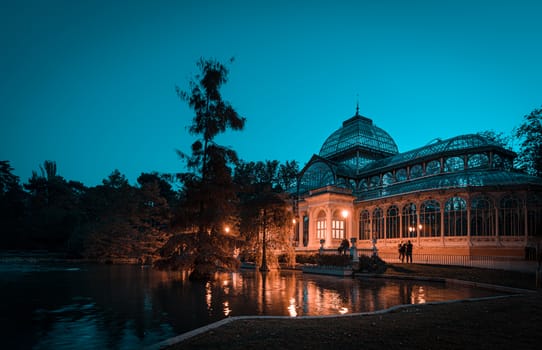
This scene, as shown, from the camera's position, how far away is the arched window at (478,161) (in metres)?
37.8

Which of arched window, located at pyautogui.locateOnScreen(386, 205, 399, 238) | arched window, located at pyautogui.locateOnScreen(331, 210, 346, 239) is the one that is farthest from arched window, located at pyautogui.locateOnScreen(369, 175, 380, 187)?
arched window, located at pyautogui.locateOnScreen(386, 205, 399, 238)

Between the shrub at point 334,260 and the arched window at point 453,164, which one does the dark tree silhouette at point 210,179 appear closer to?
the shrub at point 334,260

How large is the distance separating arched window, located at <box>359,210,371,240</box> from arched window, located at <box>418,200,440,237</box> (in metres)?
7.34

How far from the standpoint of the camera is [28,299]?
13414 millimetres

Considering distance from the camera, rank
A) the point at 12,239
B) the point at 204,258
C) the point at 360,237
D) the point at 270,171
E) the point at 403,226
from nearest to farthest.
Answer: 1. the point at 204,258
2. the point at 403,226
3. the point at 360,237
4. the point at 12,239
5. the point at 270,171

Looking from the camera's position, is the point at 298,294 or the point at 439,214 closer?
the point at 298,294

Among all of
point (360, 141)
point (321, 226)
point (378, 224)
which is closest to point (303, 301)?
point (378, 224)

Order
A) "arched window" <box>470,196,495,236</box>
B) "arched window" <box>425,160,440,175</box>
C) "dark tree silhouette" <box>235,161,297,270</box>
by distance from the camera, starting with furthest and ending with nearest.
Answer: "arched window" <box>425,160,440,175</box> < "arched window" <box>470,196,495,236</box> < "dark tree silhouette" <box>235,161,297,270</box>

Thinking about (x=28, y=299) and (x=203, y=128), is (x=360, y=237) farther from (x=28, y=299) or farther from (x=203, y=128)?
(x=28, y=299)

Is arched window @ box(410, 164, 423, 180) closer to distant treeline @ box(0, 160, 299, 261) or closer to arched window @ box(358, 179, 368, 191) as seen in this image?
arched window @ box(358, 179, 368, 191)

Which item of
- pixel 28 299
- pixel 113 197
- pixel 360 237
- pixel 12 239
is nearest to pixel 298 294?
pixel 28 299

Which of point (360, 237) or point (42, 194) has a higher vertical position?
point (42, 194)

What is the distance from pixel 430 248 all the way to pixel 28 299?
108ft

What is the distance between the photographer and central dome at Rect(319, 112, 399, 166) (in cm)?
5319
